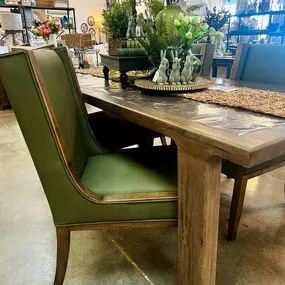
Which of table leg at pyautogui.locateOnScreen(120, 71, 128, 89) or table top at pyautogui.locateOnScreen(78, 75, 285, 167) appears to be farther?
table leg at pyautogui.locateOnScreen(120, 71, 128, 89)

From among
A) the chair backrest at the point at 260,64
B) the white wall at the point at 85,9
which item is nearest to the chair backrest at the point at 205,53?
the chair backrest at the point at 260,64

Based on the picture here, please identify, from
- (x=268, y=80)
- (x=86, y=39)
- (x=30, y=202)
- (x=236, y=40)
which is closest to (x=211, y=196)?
(x=268, y=80)

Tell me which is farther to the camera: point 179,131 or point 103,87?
point 103,87

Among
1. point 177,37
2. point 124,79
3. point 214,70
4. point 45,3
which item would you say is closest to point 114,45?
point 124,79

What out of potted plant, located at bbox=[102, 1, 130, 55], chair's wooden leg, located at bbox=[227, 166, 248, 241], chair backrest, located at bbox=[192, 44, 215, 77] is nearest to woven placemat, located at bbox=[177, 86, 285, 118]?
chair's wooden leg, located at bbox=[227, 166, 248, 241]

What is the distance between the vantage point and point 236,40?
3746 mm

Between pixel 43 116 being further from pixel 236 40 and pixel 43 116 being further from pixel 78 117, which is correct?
pixel 236 40

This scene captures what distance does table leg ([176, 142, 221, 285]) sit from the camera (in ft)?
2.52

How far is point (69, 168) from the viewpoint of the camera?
902 millimetres

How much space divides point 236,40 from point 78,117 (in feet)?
10.4

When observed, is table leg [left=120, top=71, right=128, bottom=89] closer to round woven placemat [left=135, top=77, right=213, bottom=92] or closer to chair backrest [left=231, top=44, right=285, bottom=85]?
round woven placemat [left=135, top=77, right=213, bottom=92]

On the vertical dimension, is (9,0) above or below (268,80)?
above

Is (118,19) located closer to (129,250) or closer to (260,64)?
(260,64)

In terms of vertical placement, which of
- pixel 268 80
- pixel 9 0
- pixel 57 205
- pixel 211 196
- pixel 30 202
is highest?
pixel 9 0
